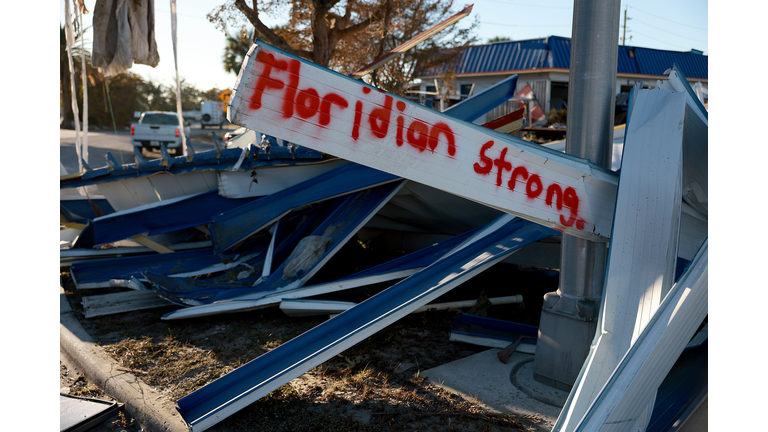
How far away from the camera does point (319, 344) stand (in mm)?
2812

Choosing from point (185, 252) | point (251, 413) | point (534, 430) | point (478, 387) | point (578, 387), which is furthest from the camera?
point (185, 252)

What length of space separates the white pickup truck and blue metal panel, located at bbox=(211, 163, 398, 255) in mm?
16071

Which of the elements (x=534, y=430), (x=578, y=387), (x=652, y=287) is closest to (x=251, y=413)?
(x=534, y=430)

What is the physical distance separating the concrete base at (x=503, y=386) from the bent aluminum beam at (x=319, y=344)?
51 cm

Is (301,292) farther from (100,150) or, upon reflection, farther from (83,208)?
(100,150)

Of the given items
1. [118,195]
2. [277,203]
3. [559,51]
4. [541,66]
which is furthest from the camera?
[559,51]

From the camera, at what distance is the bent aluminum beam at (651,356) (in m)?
1.81

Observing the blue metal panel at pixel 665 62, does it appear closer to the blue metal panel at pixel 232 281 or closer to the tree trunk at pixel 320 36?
the tree trunk at pixel 320 36

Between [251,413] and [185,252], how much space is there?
8.58 feet

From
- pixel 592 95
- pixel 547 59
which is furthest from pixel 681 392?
pixel 547 59

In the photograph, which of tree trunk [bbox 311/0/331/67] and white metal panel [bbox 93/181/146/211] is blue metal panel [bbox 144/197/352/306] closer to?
white metal panel [bbox 93/181/146/211]

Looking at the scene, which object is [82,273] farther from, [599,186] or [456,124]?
[599,186]

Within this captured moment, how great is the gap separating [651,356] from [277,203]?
3517mm

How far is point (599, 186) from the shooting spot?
2.56 meters
